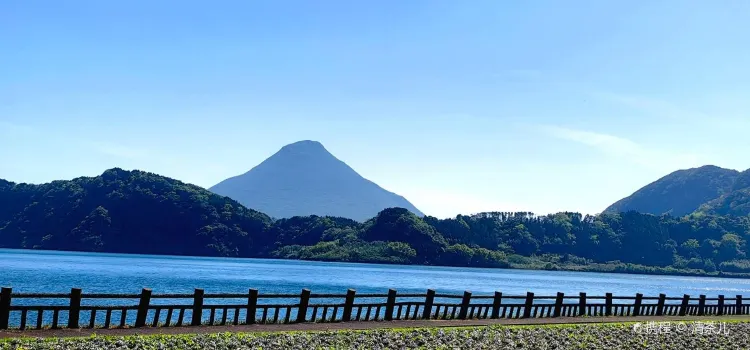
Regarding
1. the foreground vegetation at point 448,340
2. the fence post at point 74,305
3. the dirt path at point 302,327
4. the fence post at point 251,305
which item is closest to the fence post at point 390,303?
the dirt path at point 302,327

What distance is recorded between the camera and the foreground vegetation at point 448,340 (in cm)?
2067

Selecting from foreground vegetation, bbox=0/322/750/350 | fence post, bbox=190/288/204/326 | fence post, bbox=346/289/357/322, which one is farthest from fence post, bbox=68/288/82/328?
fence post, bbox=346/289/357/322

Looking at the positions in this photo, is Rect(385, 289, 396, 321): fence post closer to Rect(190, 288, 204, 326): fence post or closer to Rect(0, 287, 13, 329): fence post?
Rect(190, 288, 204, 326): fence post

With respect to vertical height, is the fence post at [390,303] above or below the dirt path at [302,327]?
above

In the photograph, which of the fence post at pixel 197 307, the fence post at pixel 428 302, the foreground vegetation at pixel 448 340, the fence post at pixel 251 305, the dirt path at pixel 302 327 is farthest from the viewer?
the fence post at pixel 428 302

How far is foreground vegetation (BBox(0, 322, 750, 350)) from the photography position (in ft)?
67.8

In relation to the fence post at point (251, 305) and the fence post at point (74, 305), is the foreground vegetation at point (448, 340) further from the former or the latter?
the fence post at point (251, 305)

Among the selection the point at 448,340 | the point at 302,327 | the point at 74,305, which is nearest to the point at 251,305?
the point at 302,327

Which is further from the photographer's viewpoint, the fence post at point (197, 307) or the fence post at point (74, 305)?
the fence post at point (197, 307)

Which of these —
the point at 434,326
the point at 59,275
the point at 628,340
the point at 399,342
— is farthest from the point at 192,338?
the point at 59,275

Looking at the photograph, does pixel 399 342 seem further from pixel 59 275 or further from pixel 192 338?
pixel 59 275

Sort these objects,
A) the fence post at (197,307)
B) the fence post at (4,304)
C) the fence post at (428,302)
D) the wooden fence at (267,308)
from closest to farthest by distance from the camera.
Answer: the fence post at (4,304) < the wooden fence at (267,308) < the fence post at (197,307) < the fence post at (428,302)

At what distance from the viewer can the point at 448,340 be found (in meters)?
25.3

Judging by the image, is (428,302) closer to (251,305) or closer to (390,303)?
(390,303)
